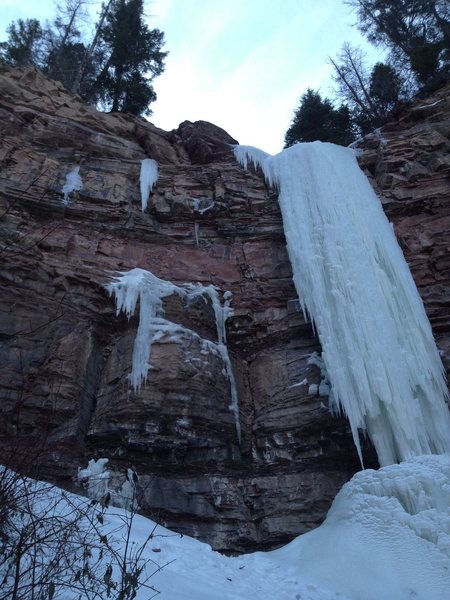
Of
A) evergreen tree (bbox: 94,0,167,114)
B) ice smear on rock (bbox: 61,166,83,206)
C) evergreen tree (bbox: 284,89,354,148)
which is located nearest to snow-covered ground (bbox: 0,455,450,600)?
ice smear on rock (bbox: 61,166,83,206)

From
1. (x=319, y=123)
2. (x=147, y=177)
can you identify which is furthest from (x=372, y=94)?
(x=147, y=177)

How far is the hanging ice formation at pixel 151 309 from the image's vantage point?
8180 millimetres

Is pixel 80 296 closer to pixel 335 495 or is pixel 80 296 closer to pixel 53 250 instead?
pixel 53 250

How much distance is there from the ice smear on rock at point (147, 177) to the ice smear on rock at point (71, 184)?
127cm

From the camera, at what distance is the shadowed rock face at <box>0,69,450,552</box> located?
7371mm

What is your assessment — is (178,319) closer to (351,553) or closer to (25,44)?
(351,553)

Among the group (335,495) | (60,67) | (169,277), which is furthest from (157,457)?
(60,67)

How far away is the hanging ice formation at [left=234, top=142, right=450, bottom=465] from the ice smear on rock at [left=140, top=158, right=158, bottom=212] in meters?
2.80

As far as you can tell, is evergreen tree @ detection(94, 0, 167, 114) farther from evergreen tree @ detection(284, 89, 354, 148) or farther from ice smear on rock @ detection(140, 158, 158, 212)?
ice smear on rock @ detection(140, 158, 158, 212)

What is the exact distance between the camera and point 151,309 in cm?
889

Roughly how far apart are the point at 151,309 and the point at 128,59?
42.3ft

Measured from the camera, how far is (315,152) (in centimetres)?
1214

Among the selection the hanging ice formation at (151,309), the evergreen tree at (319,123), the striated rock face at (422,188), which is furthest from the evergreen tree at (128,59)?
the hanging ice formation at (151,309)

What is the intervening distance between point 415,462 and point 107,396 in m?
4.46
